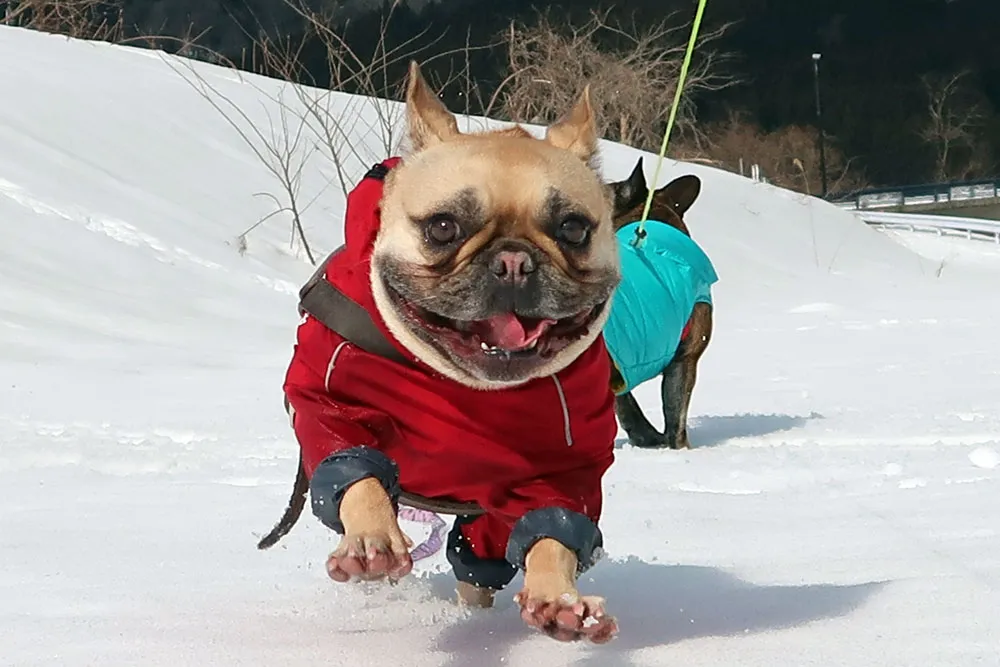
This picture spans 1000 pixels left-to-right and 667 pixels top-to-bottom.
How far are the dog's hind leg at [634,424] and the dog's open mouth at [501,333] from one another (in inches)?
171

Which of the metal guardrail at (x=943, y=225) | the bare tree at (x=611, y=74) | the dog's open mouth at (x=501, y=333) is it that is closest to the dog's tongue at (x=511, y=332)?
the dog's open mouth at (x=501, y=333)

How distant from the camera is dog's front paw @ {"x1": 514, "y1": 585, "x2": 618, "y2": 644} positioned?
228 cm

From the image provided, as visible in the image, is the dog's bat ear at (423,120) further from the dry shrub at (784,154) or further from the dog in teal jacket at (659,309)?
the dry shrub at (784,154)

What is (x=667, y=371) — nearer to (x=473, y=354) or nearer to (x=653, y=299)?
(x=653, y=299)

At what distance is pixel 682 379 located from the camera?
701 cm

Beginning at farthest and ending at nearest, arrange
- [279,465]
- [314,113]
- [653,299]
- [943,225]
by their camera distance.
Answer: [943,225], [314,113], [653,299], [279,465]

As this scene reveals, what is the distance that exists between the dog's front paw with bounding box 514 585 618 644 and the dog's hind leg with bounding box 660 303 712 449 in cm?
450

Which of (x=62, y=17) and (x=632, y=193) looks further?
(x=62, y=17)

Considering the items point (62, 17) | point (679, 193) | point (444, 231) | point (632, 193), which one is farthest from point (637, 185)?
point (62, 17)

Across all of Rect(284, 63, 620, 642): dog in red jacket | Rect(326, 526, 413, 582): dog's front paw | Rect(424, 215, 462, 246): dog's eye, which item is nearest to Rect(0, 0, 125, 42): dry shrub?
Rect(284, 63, 620, 642): dog in red jacket

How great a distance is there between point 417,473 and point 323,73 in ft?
62.1

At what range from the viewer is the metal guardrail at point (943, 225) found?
34.3m

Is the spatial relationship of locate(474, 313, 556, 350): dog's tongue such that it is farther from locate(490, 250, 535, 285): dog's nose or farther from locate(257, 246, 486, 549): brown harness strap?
locate(257, 246, 486, 549): brown harness strap

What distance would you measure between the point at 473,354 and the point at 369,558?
48 cm
